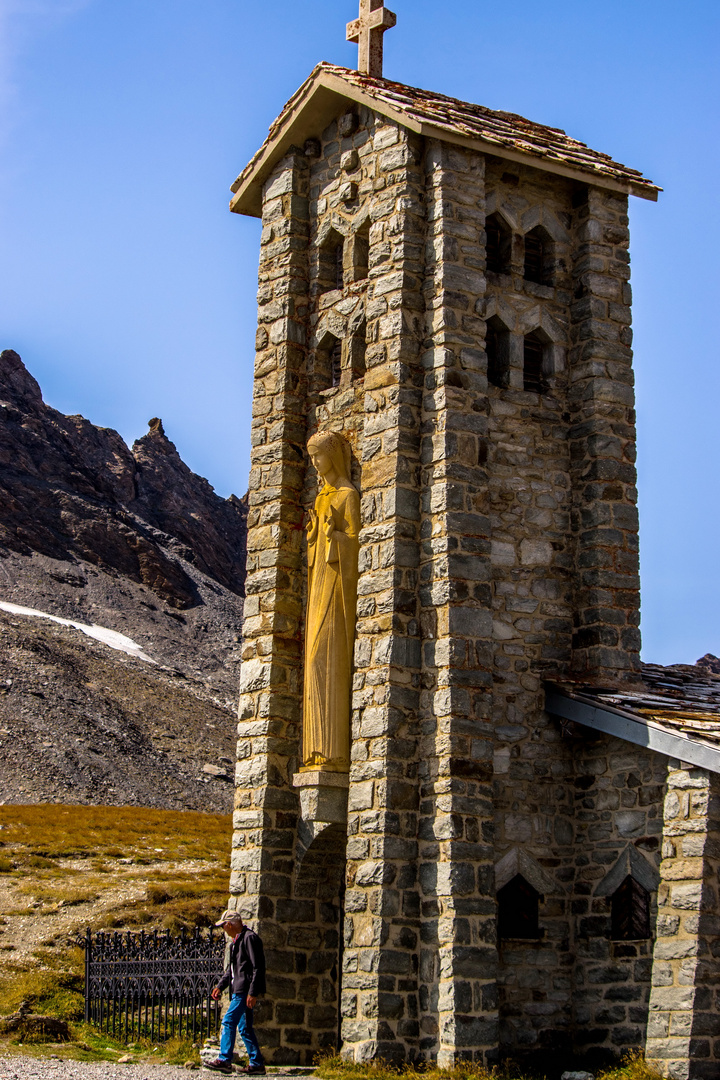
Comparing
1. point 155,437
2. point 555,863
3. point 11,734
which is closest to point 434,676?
point 555,863

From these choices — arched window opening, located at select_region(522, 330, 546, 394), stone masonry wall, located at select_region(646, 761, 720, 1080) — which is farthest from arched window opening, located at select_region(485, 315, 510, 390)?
stone masonry wall, located at select_region(646, 761, 720, 1080)

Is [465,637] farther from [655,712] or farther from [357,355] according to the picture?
[357,355]

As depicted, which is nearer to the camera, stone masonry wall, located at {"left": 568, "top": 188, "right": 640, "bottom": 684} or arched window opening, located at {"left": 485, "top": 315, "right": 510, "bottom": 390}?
stone masonry wall, located at {"left": 568, "top": 188, "right": 640, "bottom": 684}

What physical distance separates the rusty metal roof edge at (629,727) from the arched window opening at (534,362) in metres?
3.57

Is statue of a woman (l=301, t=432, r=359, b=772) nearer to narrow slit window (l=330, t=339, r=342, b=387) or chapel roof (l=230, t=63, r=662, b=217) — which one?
narrow slit window (l=330, t=339, r=342, b=387)

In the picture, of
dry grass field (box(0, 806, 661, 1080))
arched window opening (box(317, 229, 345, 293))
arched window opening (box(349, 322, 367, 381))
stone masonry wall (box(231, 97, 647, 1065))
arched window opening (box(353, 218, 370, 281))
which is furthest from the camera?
arched window opening (box(317, 229, 345, 293))

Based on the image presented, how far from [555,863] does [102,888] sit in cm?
1314

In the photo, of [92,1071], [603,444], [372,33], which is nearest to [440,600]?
[603,444]

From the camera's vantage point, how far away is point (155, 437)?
377ft

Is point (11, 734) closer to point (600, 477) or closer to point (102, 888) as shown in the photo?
point (102, 888)

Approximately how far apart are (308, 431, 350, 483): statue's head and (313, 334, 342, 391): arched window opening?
1325mm

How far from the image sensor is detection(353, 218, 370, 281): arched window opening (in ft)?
52.4

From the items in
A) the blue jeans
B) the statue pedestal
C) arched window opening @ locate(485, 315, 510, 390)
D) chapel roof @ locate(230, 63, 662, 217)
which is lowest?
the blue jeans

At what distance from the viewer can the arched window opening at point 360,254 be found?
1598cm
